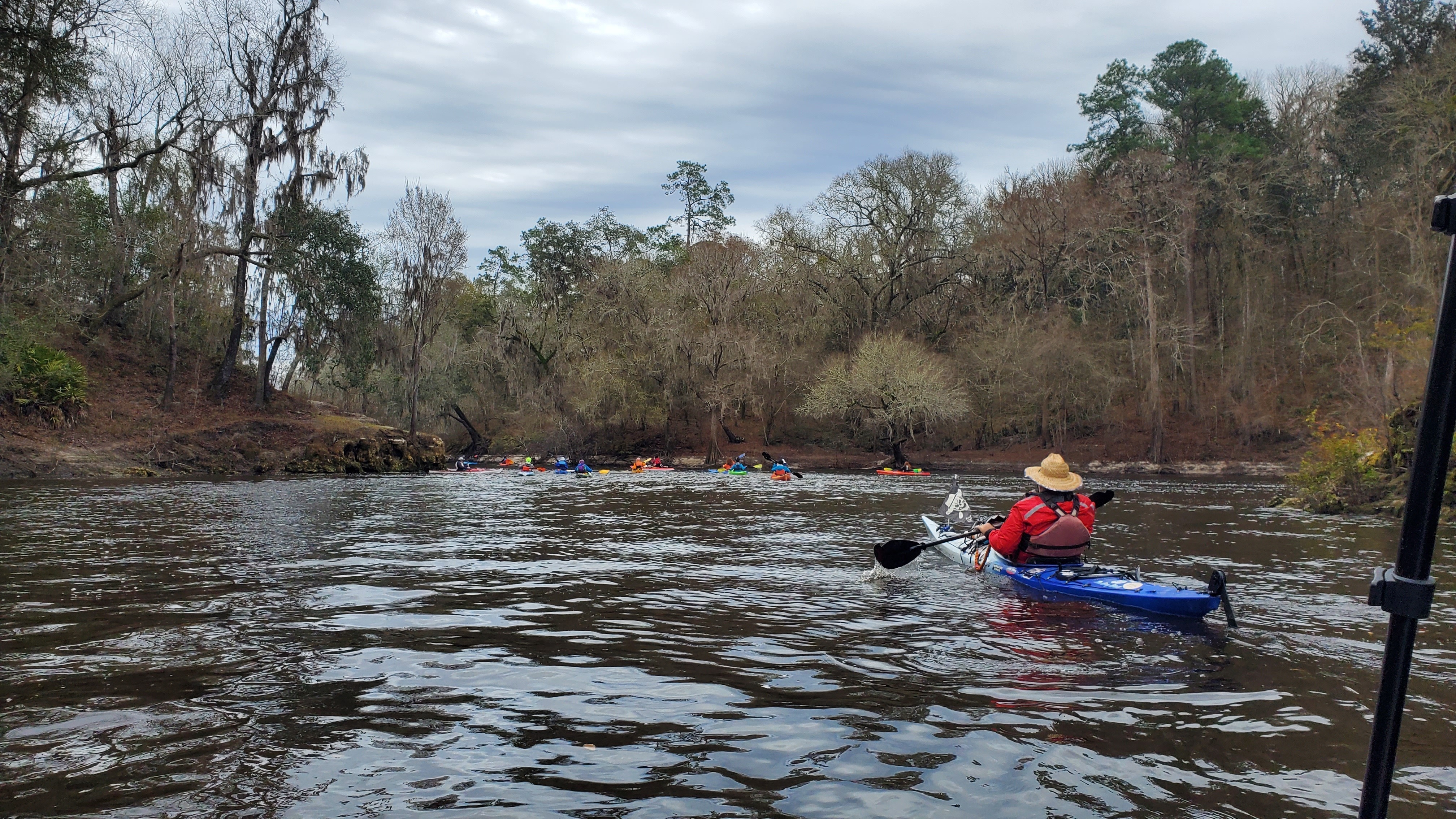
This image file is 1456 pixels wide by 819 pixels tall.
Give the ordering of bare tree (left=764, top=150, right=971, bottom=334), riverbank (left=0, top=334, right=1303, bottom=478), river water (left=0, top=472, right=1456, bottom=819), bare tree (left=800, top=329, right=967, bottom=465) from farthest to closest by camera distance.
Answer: bare tree (left=764, top=150, right=971, bottom=334), bare tree (left=800, top=329, right=967, bottom=465), riverbank (left=0, top=334, right=1303, bottom=478), river water (left=0, top=472, right=1456, bottom=819)

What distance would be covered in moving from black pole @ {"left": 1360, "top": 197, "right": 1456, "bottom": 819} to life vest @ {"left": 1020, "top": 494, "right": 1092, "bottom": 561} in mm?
8152

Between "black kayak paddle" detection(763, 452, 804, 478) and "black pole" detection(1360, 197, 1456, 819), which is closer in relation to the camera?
"black pole" detection(1360, 197, 1456, 819)

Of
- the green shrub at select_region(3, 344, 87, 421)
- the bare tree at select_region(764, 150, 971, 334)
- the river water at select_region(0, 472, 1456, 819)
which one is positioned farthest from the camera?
the bare tree at select_region(764, 150, 971, 334)

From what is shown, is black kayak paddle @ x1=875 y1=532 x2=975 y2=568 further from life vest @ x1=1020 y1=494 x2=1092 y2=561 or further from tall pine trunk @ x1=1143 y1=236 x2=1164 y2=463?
tall pine trunk @ x1=1143 y1=236 x2=1164 y2=463

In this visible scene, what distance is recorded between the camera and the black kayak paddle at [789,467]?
33.8m

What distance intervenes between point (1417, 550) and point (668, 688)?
15.3ft

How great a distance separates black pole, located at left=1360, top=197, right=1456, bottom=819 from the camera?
1.55 metres

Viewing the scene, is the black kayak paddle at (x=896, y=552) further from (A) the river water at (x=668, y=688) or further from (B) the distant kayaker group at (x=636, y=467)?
(B) the distant kayaker group at (x=636, y=467)

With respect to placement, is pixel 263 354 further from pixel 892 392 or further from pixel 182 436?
pixel 892 392

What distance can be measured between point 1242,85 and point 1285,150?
4.54 meters

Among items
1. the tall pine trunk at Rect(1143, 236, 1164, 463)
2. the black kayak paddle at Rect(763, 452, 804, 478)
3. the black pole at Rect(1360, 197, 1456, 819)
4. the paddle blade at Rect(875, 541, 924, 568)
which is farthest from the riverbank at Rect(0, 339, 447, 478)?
the tall pine trunk at Rect(1143, 236, 1164, 463)

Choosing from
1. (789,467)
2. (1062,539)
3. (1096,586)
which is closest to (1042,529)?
(1062,539)

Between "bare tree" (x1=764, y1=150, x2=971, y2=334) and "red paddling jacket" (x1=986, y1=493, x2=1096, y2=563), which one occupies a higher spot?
"bare tree" (x1=764, y1=150, x2=971, y2=334)

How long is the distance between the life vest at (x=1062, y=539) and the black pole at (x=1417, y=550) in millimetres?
8152
